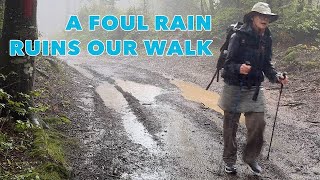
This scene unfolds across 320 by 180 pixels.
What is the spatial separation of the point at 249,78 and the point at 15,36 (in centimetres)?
373

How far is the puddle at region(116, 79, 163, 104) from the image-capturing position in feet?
36.2

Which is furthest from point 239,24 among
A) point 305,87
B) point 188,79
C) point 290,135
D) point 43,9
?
point 43,9

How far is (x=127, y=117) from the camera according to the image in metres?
8.71

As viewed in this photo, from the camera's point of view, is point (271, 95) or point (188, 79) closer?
point (271, 95)

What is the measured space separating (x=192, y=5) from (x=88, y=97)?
79.9ft

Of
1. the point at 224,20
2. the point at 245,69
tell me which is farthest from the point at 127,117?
the point at 224,20

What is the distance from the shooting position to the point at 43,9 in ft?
342

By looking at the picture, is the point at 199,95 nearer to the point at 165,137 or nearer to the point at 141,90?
the point at 141,90

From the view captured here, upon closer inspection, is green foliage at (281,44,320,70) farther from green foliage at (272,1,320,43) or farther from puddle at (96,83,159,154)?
puddle at (96,83,159,154)

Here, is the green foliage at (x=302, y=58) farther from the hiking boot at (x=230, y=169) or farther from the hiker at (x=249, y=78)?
the hiking boot at (x=230, y=169)

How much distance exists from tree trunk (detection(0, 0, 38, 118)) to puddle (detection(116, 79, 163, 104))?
16.3ft

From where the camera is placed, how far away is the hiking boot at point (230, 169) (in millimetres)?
5349

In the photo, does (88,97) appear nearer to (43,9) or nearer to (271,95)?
(271,95)

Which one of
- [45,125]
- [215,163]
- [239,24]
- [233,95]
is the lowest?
[215,163]
